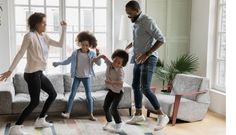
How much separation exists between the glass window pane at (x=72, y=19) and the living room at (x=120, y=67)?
2 centimetres

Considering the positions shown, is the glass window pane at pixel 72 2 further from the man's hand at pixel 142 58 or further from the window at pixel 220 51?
the window at pixel 220 51

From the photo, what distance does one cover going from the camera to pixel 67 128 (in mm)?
3854

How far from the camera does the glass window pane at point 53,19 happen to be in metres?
5.07

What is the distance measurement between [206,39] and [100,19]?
72.8 inches

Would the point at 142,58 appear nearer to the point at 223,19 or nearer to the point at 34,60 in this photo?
the point at 34,60

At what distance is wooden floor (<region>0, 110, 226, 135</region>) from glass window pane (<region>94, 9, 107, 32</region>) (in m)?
1.80

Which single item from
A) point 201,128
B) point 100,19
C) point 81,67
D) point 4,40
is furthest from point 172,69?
point 4,40

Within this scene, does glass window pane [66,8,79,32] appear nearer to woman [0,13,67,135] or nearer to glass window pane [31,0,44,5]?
glass window pane [31,0,44,5]

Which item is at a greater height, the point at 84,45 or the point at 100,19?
the point at 100,19

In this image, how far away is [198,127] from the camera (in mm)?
4031

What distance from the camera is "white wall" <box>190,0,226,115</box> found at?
4.85 metres

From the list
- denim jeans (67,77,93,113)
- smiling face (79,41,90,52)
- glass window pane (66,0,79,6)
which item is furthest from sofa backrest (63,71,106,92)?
glass window pane (66,0,79,6)

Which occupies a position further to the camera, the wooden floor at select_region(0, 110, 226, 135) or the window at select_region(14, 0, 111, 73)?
the window at select_region(14, 0, 111, 73)

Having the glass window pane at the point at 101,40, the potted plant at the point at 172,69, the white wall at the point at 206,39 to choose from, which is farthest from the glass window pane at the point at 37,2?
the white wall at the point at 206,39
